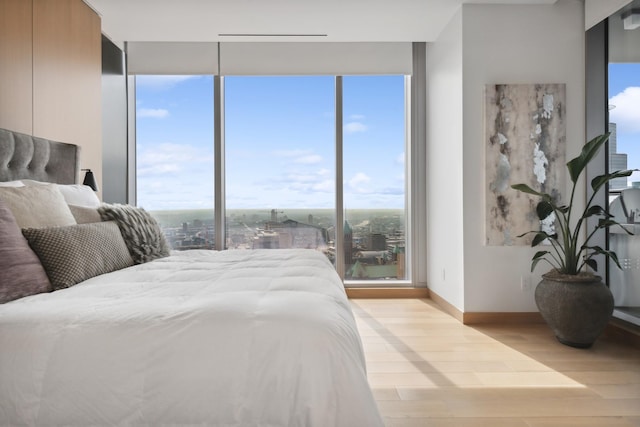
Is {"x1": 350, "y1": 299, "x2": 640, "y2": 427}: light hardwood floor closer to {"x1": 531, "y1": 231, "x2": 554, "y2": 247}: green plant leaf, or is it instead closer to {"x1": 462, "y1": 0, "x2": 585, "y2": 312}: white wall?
{"x1": 462, "y1": 0, "x2": 585, "y2": 312}: white wall

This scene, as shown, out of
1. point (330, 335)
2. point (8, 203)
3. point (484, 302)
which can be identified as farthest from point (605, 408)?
point (8, 203)

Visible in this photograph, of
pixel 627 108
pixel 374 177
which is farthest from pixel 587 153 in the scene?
pixel 374 177

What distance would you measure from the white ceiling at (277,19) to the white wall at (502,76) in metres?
0.16

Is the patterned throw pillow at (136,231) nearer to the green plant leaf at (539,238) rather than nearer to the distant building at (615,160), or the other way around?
the green plant leaf at (539,238)

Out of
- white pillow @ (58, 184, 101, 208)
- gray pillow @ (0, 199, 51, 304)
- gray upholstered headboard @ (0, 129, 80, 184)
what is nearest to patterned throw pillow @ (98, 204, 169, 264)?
white pillow @ (58, 184, 101, 208)

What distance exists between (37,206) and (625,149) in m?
3.85

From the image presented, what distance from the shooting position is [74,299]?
1257 millimetres

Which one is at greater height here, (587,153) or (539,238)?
(587,153)

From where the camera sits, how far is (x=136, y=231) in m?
2.20

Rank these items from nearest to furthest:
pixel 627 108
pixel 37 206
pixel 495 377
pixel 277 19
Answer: pixel 37 206 < pixel 495 377 < pixel 627 108 < pixel 277 19

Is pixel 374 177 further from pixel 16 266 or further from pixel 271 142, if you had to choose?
pixel 16 266

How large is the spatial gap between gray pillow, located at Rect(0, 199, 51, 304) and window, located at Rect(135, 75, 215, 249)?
285cm

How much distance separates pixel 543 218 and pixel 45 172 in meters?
3.53

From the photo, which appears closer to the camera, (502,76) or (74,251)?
(74,251)
